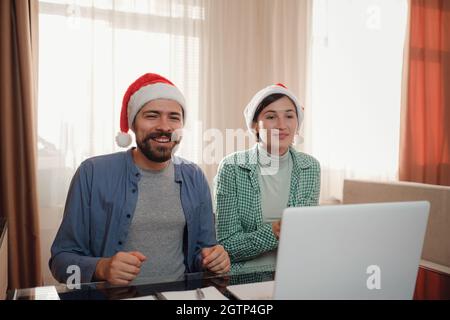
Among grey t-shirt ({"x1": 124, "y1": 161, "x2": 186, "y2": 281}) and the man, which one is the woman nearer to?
the man

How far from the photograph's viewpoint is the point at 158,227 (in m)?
1.48

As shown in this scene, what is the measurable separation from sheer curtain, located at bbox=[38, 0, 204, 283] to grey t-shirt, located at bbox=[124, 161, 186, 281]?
4.68 ft

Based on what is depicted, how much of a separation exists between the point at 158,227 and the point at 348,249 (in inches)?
32.9

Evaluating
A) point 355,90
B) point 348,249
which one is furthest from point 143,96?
point 355,90

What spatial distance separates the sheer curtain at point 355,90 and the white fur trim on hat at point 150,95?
2.09 m

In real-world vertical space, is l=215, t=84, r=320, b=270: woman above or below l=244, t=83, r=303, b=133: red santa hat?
below

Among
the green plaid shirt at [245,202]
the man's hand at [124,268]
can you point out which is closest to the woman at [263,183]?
the green plaid shirt at [245,202]

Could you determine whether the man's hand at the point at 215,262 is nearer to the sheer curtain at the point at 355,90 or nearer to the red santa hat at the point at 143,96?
the red santa hat at the point at 143,96

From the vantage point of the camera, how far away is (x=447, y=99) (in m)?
3.97

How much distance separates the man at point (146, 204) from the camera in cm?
143

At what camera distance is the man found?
143 cm

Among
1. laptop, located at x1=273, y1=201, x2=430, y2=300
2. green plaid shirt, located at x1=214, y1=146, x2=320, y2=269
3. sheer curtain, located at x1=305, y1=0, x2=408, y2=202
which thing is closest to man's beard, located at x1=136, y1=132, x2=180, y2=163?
green plaid shirt, located at x1=214, y1=146, x2=320, y2=269

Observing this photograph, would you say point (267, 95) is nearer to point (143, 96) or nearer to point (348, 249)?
point (143, 96)
